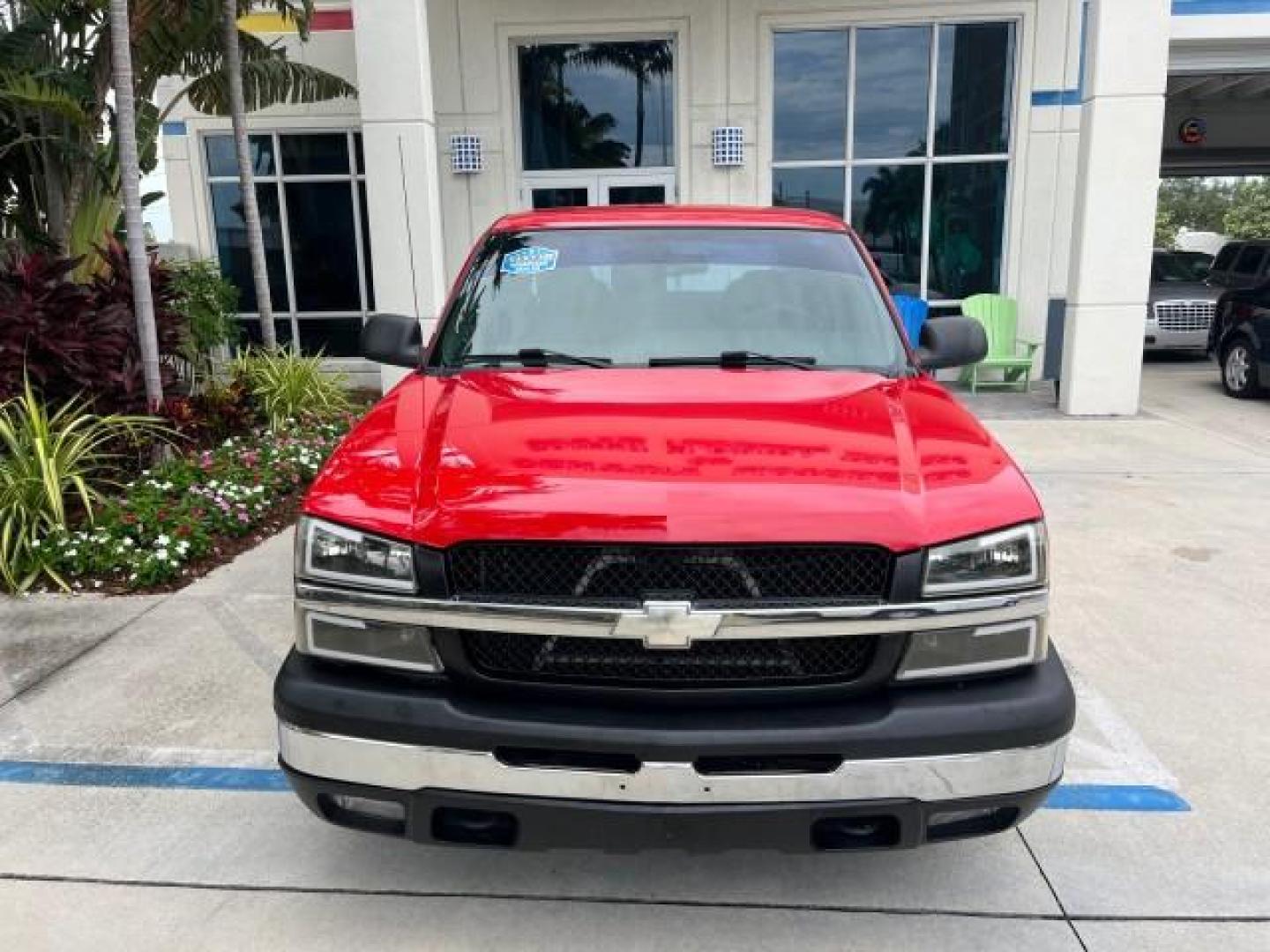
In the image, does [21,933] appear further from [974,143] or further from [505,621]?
[974,143]

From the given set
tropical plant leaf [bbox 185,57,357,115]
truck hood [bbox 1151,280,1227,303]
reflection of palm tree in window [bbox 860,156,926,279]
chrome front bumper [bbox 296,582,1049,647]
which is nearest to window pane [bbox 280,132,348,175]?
tropical plant leaf [bbox 185,57,357,115]

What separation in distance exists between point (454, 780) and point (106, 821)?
1706 mm

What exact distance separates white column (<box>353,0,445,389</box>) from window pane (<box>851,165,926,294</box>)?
18.8 feet

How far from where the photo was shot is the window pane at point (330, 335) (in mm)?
13523

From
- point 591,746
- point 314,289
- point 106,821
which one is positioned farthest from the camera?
point 314,289

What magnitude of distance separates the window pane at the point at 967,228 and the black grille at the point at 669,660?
459 inches

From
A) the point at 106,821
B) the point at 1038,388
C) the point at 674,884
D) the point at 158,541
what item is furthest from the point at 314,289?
the point at 674,884

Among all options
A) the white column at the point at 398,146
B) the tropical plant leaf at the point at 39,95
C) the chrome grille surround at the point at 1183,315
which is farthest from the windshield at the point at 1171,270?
the tropical plant leaf at the point at 39,95

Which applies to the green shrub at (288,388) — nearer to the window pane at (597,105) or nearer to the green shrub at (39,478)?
the green shrub at (39,478)

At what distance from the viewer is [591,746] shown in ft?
7.29

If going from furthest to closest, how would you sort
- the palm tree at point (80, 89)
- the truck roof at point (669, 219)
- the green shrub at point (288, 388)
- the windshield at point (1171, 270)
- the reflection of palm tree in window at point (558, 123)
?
the windshield at point (1171, 270) < the reflection of palm tree in window at point (558, 123) < the green shrub at point (288, 388) < the palm tree at point (80, 89) < the truck roof at point (669, 219)

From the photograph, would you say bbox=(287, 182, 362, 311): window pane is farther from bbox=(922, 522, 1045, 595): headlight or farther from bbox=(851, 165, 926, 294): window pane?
bbox=(922, 522, 1045, 595): headlight

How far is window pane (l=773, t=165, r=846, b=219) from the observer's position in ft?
42.1

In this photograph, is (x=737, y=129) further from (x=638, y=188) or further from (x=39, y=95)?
(x=39, y=95)
